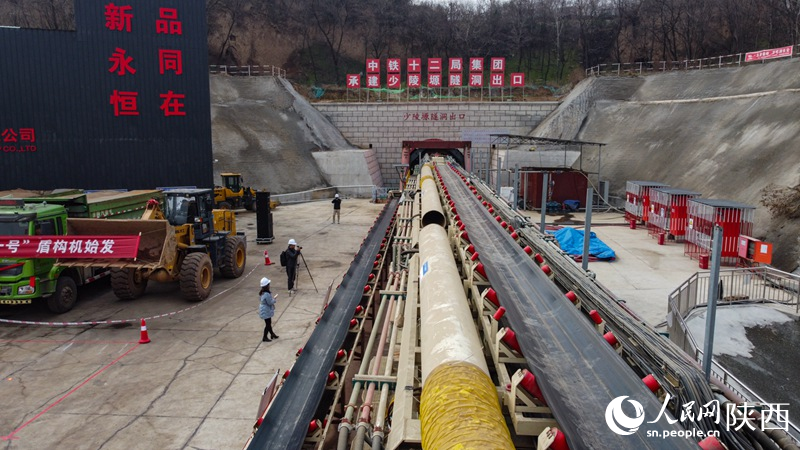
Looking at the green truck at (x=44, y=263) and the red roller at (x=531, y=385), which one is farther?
the green truck at (x=44, y=263)

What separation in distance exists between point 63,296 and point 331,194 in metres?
24.9

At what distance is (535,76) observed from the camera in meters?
69.2

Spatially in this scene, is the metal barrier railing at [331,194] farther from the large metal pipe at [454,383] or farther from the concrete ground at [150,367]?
the large metal pipe at [454,383]

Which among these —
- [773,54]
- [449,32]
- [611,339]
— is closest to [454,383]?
[611,339]

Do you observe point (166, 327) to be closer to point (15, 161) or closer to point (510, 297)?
point (510, 297)

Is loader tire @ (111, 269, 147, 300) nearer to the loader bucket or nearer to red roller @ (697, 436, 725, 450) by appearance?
the loader bucket

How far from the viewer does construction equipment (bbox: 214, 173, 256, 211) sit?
98.3ft

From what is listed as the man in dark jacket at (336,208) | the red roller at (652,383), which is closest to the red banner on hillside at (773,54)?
the man in dark jacket at (336,208)

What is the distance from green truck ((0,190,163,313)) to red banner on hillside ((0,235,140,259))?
31 centimetres

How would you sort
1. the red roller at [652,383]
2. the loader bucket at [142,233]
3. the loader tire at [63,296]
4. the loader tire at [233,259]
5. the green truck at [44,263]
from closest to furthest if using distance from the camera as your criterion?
the red roller at [652,383] < the green truck at [44,263] < the loader tire at [63,296] < the loader bucket at [142,233] < the loader tire at [233,259]

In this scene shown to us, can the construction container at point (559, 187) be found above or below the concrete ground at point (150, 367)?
above

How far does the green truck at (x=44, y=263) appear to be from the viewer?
12258mm

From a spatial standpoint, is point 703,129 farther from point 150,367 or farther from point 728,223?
point 150,367

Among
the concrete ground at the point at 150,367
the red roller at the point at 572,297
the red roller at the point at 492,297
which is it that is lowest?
the concrete ground at the point at 150,367
